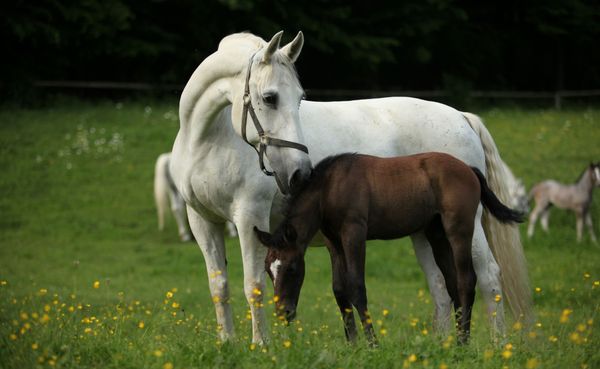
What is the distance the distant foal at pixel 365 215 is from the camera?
16.8ft

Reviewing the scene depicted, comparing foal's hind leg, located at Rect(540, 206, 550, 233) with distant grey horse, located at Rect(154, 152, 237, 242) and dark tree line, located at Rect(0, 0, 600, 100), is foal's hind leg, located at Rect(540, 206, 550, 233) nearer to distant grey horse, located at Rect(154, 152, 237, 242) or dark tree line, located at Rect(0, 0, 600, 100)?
distant grey horse, located at Rect(154, 152, 237, 242)

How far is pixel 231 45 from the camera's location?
5.88 metres

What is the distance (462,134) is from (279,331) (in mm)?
2609

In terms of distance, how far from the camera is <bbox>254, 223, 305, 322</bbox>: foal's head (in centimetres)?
504

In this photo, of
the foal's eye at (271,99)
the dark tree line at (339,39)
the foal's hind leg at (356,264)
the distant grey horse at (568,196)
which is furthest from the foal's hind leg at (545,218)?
the dark tree line at (339,39)

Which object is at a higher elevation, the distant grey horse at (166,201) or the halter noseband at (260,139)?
the halter noseband at (260,139)

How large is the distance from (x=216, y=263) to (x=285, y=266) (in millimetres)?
1172

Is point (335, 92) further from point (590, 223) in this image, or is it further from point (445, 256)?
point (445, 256)

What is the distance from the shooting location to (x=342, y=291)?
5.39 m

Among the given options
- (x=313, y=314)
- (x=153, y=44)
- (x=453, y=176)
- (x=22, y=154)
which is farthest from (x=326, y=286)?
(x=153, y=44)

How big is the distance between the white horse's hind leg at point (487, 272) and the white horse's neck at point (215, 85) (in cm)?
209

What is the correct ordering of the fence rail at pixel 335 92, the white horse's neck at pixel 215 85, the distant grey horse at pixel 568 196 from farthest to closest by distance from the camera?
the fence rail at pixel 335 92
the distant grey horse at pixel 568 196
the white horse's neck at pixel 215 85

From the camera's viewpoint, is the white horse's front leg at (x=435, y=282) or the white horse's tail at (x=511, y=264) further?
the white horse's tail at (x=511, y=264)

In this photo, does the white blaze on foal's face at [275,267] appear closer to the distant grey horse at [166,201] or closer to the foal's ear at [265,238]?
A: the foal's ear at [265,238]
